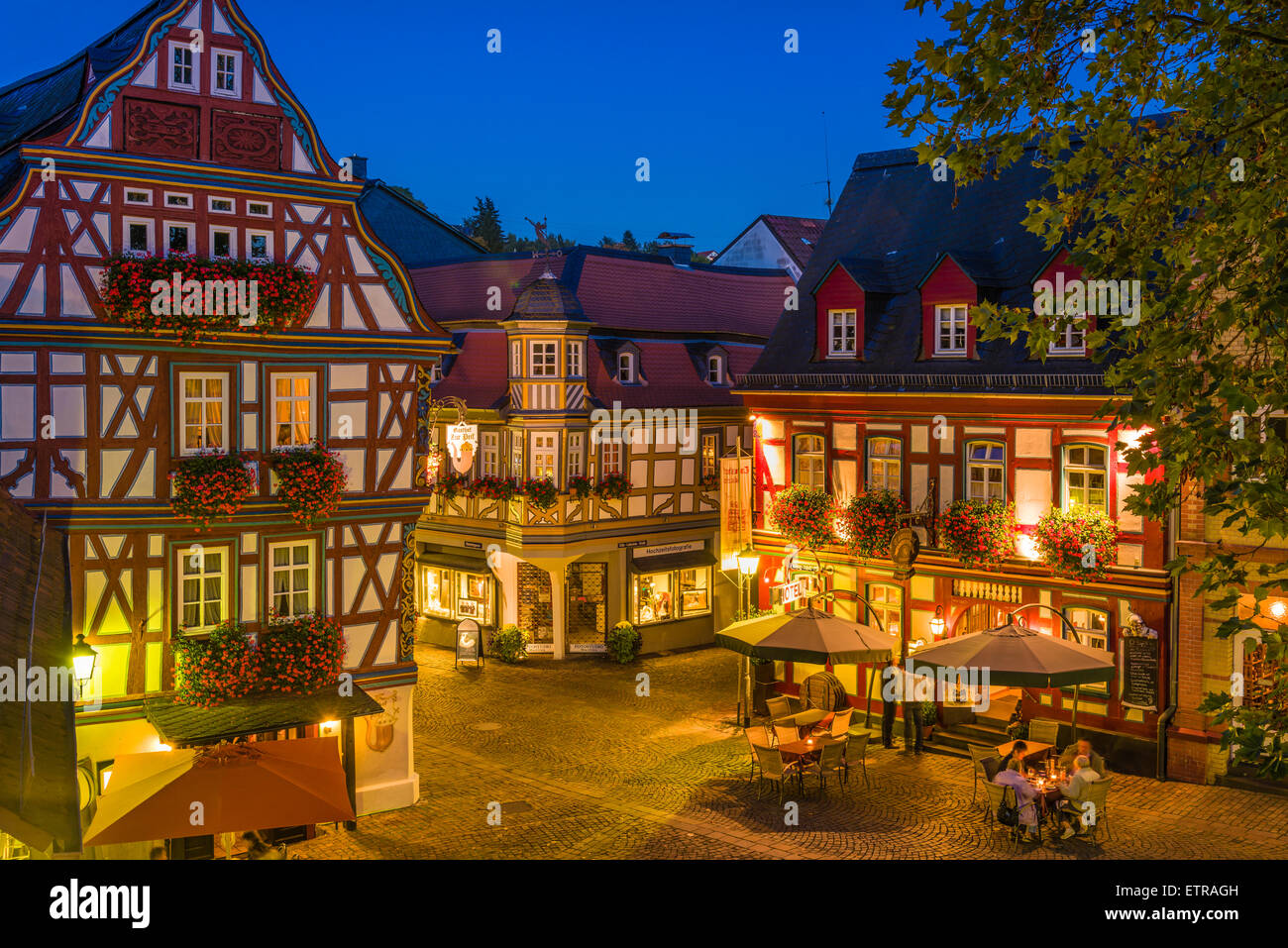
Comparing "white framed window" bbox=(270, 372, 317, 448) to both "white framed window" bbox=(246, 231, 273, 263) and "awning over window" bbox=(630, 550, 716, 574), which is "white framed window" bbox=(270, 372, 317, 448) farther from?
"awning over window" bbox=(630, 550, 716, 574)

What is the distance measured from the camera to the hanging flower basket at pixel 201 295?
17.6m

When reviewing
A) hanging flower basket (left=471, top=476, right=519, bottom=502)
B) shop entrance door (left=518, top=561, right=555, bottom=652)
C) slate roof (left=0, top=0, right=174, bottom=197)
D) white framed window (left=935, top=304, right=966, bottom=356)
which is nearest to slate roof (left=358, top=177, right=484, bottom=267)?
hanging flower basket (left=471, top=476, right=519, bottom=502)

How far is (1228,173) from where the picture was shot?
9.43 metres

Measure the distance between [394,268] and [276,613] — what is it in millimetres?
5882

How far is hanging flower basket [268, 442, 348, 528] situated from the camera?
1895 centimetres

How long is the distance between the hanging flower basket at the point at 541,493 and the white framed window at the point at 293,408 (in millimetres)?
11621

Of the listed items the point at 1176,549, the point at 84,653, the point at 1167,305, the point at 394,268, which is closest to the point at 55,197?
the point at 394,268

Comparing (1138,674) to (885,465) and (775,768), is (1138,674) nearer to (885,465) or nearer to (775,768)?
(885,465)

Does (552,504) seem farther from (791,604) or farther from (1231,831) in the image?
(1231,831)

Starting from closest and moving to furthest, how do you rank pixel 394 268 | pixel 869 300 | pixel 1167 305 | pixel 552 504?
pixel 1167 305 < pixel 394 268 < pixel 869 300 < pixel 552 504

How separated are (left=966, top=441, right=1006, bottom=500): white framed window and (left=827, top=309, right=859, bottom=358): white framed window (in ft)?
12.4

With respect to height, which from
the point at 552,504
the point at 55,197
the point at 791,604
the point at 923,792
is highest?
the point at 55,197

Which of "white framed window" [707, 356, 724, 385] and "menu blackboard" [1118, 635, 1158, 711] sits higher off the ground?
"white framed window" [707, 356, 724, 385]

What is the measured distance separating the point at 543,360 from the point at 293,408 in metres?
12.6
